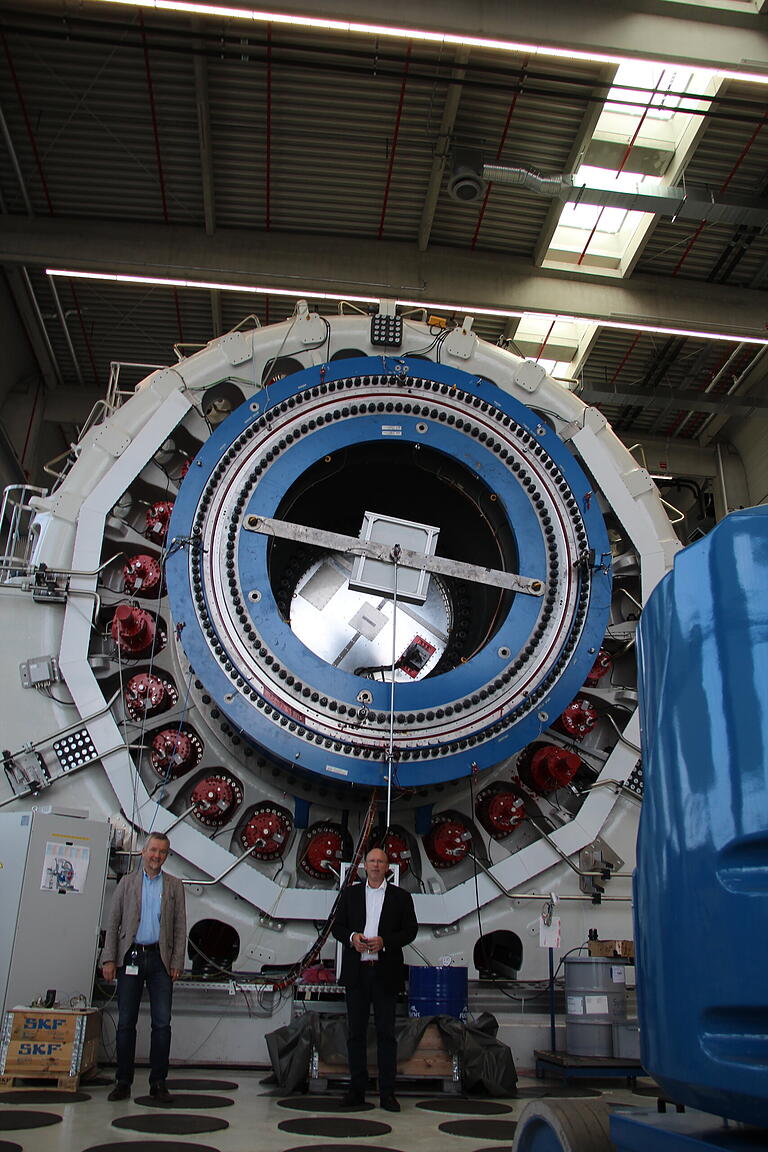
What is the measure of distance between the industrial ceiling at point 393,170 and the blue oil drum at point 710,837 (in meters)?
8.04

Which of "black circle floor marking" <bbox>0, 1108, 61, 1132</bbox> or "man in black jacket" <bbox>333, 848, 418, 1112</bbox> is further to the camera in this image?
"man in black jacket" <bbox>333, 848, 418, 1112</bbox>

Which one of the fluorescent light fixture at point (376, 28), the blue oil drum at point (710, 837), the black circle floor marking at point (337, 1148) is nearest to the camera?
the blue oil drum at point (710, 837)

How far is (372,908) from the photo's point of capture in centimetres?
477

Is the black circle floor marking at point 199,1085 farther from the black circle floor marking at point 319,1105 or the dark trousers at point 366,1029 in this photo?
the dark trousers at point 366,1029

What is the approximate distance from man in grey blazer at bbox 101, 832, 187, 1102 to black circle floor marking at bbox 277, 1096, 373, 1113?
0.62 meters

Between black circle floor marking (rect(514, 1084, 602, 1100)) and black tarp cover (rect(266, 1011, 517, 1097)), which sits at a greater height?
black tarp cover (rect(266, 1011, 517, 1097))

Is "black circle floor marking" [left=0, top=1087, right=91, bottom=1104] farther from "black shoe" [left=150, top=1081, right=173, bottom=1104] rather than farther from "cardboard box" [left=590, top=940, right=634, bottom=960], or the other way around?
"cardboard box" [left=590, top=940, right=634, bottom=960]

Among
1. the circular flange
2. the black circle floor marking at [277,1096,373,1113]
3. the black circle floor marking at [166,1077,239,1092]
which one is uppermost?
the circular flange

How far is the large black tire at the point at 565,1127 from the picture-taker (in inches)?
74.5

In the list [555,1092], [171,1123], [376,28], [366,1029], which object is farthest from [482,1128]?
[376,28]

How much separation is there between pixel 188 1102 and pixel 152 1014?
532 mm

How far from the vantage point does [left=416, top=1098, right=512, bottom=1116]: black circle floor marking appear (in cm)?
420

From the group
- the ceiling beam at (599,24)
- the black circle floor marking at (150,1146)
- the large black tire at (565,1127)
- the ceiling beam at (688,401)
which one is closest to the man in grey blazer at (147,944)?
the black circle floor marking at (150,1146)

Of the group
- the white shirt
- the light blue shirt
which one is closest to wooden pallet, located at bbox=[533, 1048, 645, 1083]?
the white shirt
